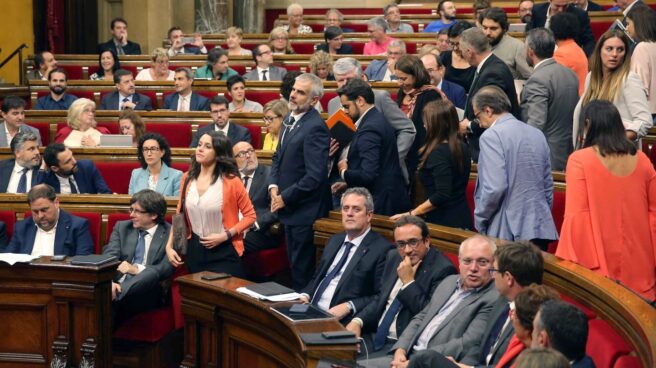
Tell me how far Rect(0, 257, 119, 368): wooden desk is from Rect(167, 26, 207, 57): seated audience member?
6389 mm

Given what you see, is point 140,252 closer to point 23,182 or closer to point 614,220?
point 23,182

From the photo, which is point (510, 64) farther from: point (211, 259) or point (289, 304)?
point (289, 304)

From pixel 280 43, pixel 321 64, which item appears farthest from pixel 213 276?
pixel 280 43

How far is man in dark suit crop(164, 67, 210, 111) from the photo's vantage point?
938 centimetres

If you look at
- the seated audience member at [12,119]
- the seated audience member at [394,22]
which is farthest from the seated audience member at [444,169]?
the seated audience member at [394,22]

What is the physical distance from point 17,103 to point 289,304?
444 cm

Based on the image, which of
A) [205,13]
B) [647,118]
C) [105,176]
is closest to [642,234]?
[647,118]

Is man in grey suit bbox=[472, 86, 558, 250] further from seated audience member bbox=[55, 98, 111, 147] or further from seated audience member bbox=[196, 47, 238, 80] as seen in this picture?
seated audience member bbox=[196, 47, 238, 80]

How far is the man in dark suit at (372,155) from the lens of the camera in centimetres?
595

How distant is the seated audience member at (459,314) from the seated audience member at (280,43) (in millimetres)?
6461

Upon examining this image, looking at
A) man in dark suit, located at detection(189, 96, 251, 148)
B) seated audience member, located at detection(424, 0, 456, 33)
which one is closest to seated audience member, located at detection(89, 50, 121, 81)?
man in dark suit, located at detection(189, 96, 251, 148)

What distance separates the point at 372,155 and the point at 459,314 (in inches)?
63.3

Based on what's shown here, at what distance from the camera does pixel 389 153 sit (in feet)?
19.7

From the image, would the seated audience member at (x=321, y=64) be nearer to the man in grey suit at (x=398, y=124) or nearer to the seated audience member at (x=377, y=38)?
the seated audience member at (x=377, y=38)
